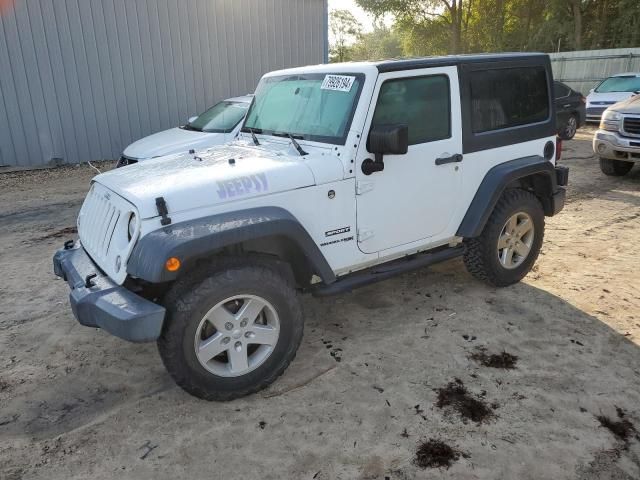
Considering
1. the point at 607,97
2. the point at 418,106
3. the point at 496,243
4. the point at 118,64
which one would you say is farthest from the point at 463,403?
the point at 607,97

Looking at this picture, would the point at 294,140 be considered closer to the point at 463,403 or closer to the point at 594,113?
the point at 463,403

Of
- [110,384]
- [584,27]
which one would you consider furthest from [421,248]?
[584,27]

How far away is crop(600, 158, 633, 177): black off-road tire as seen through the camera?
28.9 ft

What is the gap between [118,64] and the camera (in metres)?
11.4

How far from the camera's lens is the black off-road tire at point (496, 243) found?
14.1ft

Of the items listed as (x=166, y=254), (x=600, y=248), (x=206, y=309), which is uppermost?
(x=166, y=254)

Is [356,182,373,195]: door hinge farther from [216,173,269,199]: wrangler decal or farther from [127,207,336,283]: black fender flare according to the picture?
[216,173,269,199]: wrangler decal

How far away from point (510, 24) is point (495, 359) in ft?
129

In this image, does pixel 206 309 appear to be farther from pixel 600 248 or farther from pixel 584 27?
pixel 584 27

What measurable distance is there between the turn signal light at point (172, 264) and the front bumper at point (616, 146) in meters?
7.69

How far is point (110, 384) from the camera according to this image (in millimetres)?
3340

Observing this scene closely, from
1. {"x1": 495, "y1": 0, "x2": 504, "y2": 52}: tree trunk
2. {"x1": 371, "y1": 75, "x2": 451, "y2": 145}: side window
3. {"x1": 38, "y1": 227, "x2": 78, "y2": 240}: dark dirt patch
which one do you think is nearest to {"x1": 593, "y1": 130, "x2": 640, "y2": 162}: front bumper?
{"x1": 371, "y1": 75, "x2": 451, "y2": 145}: side window

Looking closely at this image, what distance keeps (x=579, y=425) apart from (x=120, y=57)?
11.5 metres


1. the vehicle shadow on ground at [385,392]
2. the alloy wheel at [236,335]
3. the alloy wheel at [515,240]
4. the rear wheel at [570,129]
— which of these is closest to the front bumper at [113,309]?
the alloy wheel at [236,335]
